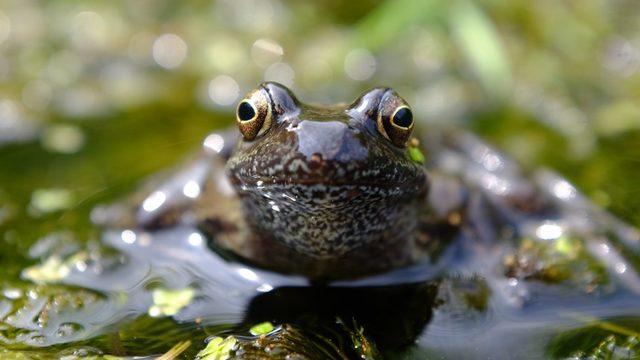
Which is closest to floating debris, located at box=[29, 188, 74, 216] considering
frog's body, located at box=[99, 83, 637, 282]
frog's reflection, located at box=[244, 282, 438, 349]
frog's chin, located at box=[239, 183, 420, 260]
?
frog's body, located at box=[99, 83, 637, 282]

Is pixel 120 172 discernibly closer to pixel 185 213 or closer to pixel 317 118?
pixel 185 213

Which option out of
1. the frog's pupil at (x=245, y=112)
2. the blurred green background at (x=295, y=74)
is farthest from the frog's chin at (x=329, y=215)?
the blurred green background at (x=295, y=74)

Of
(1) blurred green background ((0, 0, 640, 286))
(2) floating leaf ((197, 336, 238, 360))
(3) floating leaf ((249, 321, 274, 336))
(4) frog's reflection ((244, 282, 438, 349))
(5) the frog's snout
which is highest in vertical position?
(1) blurred green background ((0, 0, 640, 286))

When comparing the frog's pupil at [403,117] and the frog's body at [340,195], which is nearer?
the frog's body at [340,195]

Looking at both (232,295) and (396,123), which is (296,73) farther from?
(396,123)

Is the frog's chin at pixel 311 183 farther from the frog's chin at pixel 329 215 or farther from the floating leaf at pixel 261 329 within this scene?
the floating leaf at pixel 261 329

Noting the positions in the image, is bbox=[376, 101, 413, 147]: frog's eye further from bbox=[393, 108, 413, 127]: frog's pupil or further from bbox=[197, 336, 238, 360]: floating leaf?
bbox=[197, 336, 238, 360]: floating leaf

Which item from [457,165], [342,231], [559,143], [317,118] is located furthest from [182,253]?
[559,143]
